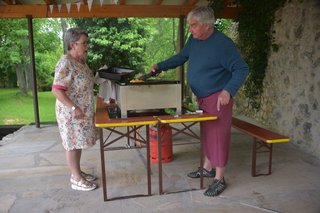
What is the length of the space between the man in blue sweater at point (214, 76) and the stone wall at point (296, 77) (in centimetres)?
165

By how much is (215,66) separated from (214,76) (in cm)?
9

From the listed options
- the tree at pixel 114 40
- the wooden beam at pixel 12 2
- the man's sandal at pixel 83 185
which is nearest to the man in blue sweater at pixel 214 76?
the man's sandal at pixel 83 185

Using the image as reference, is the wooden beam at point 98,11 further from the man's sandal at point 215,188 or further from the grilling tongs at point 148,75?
the man's sandal at point 215,188

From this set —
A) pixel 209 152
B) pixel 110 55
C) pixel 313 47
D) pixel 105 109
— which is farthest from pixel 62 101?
pixel 110 55

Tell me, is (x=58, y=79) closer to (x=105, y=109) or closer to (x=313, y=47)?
(x=105, y=109)

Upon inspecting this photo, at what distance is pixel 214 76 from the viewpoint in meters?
2.48

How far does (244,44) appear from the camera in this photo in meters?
5.51

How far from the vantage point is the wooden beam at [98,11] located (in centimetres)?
483

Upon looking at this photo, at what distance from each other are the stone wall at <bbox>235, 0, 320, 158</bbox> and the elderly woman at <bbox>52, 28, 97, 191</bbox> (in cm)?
268

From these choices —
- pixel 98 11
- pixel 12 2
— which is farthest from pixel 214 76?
pixel 12 2

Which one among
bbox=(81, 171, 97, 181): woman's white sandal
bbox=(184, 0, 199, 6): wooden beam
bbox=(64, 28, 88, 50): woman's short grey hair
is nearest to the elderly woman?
bbox=(64, 28, 88, 50): woman's short grey hair

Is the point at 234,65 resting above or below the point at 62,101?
above

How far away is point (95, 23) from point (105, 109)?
6626mm

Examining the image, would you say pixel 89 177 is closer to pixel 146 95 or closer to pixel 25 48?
pixel 146 95
